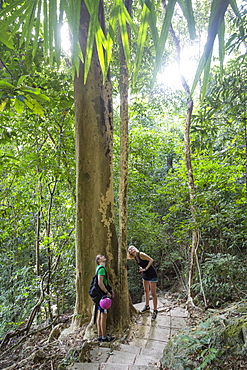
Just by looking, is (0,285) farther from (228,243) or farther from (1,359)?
(228,243)

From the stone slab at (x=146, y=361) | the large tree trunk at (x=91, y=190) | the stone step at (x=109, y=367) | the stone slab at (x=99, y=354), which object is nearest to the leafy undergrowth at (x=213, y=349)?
the stone step at (x=109, y=367)

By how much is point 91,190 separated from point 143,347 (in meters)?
2.51

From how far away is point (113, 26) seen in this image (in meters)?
0.83

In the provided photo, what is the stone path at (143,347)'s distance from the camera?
2916 millimetres

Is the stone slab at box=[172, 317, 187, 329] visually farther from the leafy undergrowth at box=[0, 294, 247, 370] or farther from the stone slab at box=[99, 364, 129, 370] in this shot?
the stone slab at box=[99, 364, 129, 370]

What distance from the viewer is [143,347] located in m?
3.84

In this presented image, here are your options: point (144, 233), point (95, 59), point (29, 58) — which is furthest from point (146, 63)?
point (144, 233)

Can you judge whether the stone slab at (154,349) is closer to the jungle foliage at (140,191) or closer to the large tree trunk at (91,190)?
the large tree trunk at (91,190)

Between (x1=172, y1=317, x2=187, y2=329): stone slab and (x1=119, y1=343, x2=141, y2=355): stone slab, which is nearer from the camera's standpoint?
(x1=119, y1=343, x2=141, y2=355): stone slab

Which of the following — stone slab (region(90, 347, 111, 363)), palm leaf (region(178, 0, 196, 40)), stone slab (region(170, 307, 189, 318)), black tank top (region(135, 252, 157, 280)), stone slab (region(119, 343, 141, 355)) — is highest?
palm leaf (region(178, 0, 196, 40))

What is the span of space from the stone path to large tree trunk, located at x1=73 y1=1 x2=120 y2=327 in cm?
61

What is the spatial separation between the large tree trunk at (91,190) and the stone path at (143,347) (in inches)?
23.8

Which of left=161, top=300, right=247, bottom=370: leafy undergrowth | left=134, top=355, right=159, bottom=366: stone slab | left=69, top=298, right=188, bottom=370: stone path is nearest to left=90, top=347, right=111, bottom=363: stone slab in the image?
left=69, top=298, right=188, bottom=370: stone path

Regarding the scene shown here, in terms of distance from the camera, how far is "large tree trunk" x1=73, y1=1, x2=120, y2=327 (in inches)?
172
